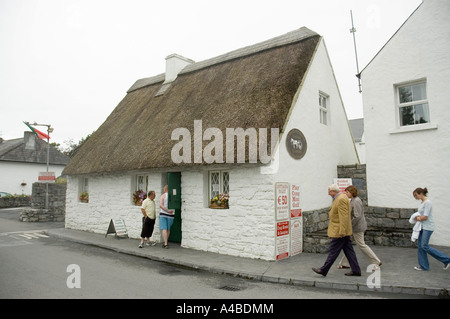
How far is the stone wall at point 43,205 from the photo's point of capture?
16.7m

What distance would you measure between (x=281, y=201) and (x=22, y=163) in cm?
3256

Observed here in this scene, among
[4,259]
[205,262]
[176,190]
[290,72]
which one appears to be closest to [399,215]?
[290,72]

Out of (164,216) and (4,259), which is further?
(164,216)

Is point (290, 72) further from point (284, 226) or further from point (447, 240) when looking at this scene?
point (447, 240)

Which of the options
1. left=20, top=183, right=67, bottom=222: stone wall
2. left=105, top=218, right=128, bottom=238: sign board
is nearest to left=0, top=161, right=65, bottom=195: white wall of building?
left=20, top=183, right=67, bottom=222: stone wall

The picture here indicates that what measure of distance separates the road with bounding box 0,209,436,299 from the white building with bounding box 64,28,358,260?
5.73 ft

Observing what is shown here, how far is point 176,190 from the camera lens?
9242mm

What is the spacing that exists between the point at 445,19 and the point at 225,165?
7.20m

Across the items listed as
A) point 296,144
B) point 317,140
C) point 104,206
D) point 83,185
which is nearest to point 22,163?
point 83,185

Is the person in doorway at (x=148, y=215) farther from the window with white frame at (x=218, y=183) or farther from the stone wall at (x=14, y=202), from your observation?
the stone wall at (x=14, y=202)

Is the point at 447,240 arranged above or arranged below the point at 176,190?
below

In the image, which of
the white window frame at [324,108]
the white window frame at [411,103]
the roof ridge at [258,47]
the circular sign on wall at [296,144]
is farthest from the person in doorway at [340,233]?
the roof ridge at [258,47]

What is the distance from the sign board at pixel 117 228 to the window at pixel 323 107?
775 centimetres

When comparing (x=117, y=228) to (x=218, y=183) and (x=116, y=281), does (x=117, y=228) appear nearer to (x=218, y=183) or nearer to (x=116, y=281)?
(x=218, y=183)
